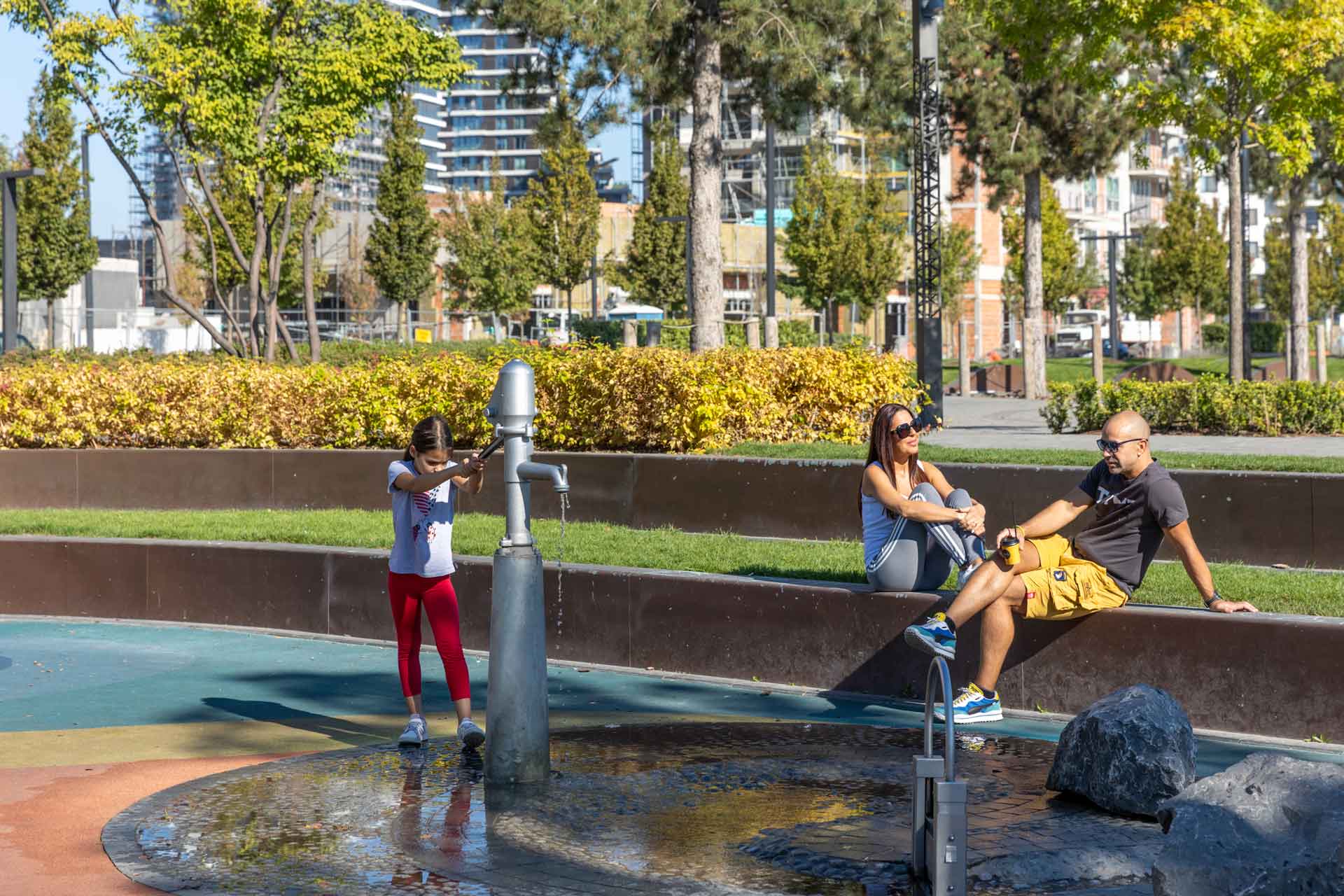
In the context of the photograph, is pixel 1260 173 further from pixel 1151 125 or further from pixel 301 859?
pixel 301 859

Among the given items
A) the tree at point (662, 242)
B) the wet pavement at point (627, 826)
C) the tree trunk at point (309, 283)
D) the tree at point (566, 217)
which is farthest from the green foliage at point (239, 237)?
the wet pavement at point (627, 826)

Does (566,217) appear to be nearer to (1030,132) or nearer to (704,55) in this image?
(1030,132)

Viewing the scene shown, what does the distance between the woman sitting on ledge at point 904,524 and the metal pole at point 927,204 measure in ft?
25.7

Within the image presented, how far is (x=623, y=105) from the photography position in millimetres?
23219

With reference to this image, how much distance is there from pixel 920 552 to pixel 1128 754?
253cm

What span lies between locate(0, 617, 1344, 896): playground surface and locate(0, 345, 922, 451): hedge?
527 cm

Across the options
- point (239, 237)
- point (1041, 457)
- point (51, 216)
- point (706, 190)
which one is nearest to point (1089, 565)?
point (1041, 457)

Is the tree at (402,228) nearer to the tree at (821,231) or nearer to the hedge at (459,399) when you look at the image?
the tree at (821,231)

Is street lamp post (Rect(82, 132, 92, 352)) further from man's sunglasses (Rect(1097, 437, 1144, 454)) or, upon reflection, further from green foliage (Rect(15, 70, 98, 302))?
man's sunglasses (Rect(1097, 437, 1144, 454))

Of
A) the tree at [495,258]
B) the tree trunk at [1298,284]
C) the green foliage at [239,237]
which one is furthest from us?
the tree at [495,258]

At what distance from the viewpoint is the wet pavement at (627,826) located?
5.21m

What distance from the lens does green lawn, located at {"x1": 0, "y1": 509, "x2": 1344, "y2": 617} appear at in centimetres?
916

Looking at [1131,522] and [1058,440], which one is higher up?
[1131,522]

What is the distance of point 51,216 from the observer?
44250 mm
